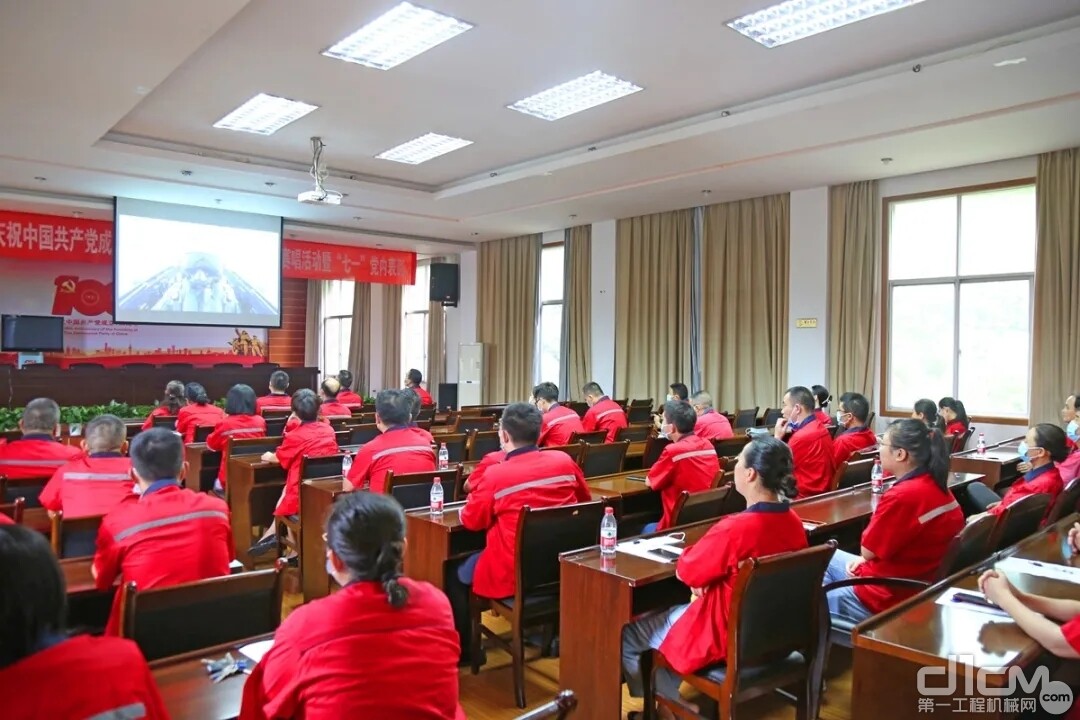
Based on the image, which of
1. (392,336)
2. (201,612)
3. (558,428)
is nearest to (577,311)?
(392,336)

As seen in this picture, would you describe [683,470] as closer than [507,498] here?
No

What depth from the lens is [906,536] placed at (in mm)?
2629

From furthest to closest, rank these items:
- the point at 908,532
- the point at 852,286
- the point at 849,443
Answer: the point at 852,286 → the point at 849,443 → the point at 908,532

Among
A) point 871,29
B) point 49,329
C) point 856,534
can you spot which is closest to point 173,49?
point 871,29

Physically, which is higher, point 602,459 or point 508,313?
point 508,313

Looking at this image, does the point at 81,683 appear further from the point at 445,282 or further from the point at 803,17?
the point at 445,282

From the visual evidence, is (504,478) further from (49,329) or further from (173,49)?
(49,329)

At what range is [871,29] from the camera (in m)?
4.57

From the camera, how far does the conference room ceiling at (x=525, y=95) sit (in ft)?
14.5

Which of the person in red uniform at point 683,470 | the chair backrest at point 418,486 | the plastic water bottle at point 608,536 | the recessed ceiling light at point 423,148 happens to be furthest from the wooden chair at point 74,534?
the recessed ceiling light at point 423,148

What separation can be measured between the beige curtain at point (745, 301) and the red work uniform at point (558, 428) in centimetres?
356

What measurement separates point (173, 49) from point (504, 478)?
11.3 ft
